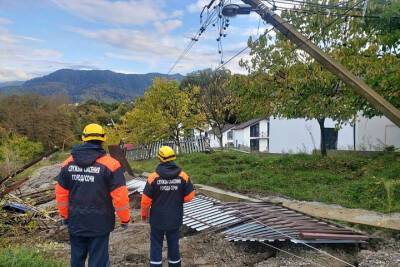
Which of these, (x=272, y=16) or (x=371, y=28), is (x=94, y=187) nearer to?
(x=272, y=16)

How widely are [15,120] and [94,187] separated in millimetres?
49031

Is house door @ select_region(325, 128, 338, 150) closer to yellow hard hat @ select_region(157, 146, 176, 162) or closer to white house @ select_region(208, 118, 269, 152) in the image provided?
white house @ select_region(208, 118, 269, 152)

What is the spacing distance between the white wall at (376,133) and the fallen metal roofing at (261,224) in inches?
705

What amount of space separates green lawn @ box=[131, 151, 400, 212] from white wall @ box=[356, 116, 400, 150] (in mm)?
11614

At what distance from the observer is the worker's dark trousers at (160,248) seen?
652 cm

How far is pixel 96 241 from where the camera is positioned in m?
5.41

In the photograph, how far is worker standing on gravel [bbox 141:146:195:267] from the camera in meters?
6.51

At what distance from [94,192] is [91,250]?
750 mm

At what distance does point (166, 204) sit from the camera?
654 centimetres

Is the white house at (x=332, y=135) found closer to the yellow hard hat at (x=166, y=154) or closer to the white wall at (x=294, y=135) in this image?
the white wall at (x=294, y=135)

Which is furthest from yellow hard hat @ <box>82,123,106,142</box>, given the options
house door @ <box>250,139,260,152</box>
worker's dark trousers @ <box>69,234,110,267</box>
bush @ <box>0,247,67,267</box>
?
house door @ <box>250,139,260,152</box>

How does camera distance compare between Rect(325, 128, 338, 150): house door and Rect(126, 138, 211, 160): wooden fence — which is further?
Rect(325, 128, 338, 150): house door

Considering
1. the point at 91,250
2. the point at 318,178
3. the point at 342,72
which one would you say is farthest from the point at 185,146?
the point at 91,250

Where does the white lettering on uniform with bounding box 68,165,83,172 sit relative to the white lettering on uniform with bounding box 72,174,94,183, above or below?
above
